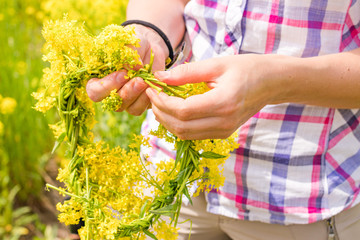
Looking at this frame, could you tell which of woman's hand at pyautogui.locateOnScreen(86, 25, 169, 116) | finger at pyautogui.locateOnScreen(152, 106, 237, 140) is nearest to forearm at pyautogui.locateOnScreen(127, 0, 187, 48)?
woman's hand at pyautogui.locateOnScreen(86, 25, 169, 116)

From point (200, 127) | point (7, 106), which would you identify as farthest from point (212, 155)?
point (7, 106)

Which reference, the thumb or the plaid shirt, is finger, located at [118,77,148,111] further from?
the plaid shirt

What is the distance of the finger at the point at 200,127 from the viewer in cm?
75

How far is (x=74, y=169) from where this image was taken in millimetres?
822

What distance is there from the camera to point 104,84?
30.8 inches

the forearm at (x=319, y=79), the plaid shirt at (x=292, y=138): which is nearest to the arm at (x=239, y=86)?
the forearm at (x=319, y=79)

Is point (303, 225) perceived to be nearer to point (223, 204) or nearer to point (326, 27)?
point (223, 204)

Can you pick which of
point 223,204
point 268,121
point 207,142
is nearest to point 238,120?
point 207,142

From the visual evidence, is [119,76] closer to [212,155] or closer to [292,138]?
[212,155]

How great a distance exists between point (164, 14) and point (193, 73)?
0.37 m

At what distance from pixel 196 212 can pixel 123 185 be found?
0.34 meters

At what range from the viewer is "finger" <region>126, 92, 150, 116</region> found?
2.77 ft

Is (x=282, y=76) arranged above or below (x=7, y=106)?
above

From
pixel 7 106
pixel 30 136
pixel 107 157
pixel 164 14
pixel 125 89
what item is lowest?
pixel 30 136
